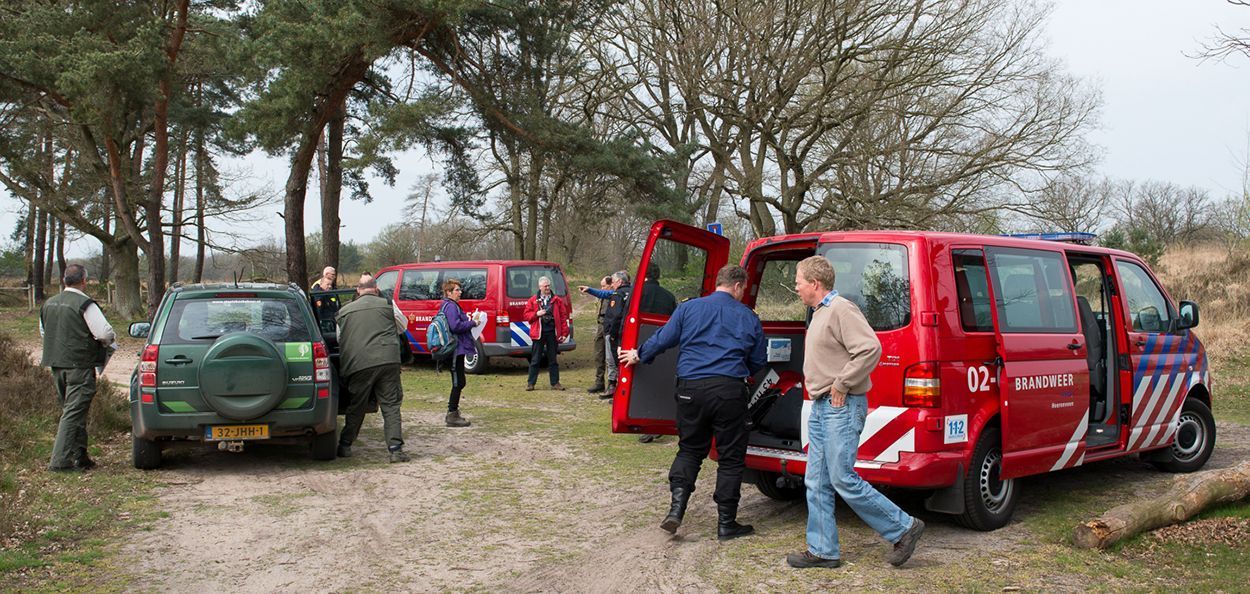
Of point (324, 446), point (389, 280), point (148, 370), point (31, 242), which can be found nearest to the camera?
point (148, 370)

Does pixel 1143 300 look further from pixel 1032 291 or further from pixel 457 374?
pixel 457 374

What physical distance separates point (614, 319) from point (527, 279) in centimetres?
405

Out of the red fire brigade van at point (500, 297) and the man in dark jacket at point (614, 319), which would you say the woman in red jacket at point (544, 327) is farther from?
the red fire brigade van at point (500, 297)

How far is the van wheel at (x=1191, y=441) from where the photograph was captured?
328 inches

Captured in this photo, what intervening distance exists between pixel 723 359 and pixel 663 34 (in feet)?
55.2

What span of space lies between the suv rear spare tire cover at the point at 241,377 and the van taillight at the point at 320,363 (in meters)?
0.34

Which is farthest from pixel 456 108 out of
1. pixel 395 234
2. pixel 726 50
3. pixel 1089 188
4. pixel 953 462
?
pixel 395 234

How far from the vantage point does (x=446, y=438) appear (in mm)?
10609

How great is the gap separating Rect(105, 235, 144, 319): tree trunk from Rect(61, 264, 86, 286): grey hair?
2372 cm

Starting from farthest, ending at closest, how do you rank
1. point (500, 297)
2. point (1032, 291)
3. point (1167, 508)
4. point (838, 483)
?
1. point (500, 297)
2. point (1032, 291)
3. point (1167, 508)
4. point (838, 483)

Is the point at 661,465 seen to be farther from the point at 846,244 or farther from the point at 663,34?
the point at 663,34

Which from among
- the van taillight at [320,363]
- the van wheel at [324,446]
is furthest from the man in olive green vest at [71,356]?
the van wheel at [324,446]

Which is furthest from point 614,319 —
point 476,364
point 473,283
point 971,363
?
point 971,363

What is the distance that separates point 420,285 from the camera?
60.7ft
